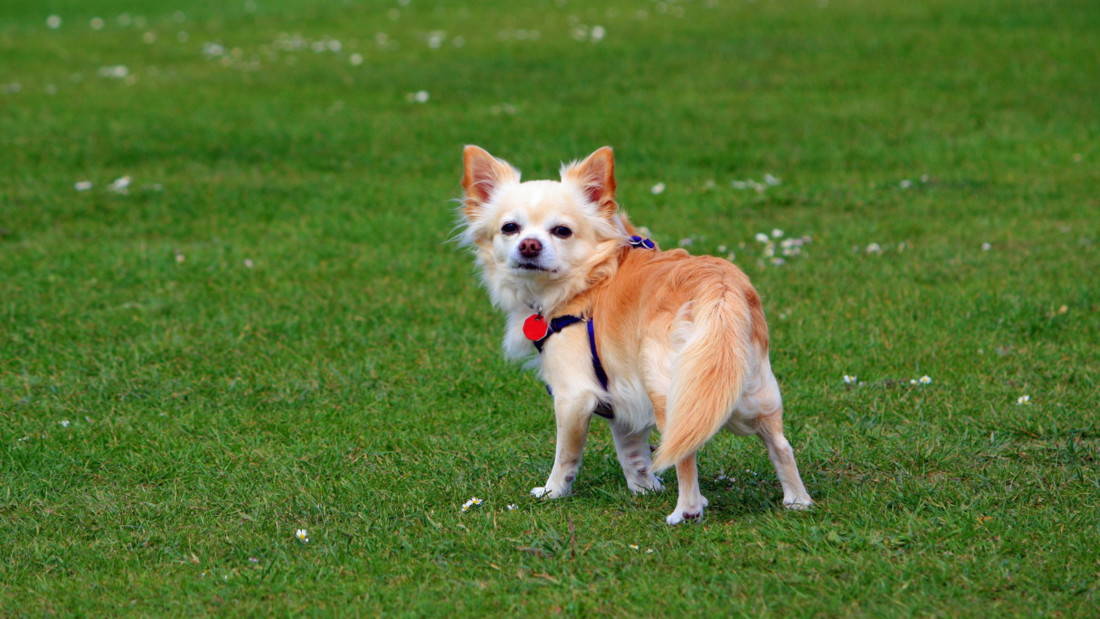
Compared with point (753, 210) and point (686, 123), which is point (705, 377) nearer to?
point (753, 210)

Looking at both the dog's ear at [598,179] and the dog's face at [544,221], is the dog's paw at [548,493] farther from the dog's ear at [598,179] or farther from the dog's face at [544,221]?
the dog's ear at [598,179]

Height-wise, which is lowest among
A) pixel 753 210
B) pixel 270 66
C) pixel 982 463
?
pixel 270 66

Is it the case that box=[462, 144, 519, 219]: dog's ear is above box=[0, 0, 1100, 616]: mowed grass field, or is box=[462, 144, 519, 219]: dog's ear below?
above

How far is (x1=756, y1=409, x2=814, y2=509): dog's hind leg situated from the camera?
461 centimetres

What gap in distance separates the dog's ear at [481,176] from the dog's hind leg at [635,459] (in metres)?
1.12

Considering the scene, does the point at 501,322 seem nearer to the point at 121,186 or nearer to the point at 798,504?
the point at 798,504

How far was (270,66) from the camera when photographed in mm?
16406

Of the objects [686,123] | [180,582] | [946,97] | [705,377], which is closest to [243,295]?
[180,582]

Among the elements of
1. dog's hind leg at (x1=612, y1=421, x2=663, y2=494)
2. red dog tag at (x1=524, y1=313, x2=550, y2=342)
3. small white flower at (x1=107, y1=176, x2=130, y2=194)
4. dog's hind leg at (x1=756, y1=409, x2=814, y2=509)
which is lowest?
small white flower at (x1=107, y1=176, x2=130, y2=194)

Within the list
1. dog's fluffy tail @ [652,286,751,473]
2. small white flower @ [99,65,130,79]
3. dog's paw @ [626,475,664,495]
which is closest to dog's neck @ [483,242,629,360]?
dog's paw @ [626,475,664,495]

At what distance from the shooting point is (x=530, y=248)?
5012mm

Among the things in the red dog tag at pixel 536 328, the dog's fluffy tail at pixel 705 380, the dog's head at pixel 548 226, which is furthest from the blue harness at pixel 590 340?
the dog's fluffy tail at pixel 705 380

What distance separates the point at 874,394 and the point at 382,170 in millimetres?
6564

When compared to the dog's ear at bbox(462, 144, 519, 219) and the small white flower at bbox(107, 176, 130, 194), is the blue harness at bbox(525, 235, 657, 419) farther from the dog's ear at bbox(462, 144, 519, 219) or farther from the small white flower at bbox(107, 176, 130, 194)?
the small white flower at bbox(107, 176, 130, 194)
